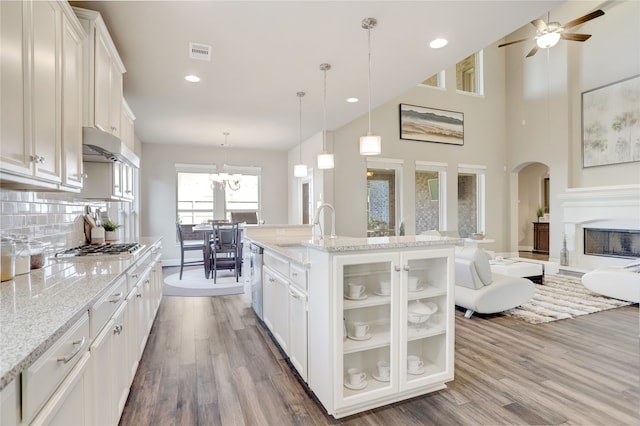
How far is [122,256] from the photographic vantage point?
7.79 ft

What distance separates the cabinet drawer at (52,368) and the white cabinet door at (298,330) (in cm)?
129

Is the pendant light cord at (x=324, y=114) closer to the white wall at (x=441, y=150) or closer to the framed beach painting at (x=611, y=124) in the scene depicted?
the white wall at (x=441, y=150)

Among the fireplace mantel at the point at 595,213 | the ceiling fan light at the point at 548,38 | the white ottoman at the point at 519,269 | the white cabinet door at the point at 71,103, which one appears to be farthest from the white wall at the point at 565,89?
the white cabinet door at the point at 71,103

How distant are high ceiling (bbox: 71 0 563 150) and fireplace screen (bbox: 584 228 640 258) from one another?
214 inches

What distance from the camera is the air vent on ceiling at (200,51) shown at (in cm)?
296

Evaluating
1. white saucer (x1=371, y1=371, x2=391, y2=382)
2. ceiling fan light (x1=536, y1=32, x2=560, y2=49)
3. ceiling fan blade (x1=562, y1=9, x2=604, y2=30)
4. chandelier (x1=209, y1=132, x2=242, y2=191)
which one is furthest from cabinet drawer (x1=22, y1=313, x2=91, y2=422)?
ceiling fan blade (x1=562, y1=9, x2=604, y2=30)

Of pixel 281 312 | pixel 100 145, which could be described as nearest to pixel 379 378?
pixel 281 312

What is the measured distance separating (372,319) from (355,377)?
372 mm

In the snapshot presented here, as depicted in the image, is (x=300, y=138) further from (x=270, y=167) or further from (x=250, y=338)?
(x=250, y=338)

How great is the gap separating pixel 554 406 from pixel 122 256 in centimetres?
308

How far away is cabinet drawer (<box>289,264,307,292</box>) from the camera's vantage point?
7.36 ft

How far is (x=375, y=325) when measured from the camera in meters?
2.16

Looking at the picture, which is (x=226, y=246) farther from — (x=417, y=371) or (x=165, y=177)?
(x=417, y=371)

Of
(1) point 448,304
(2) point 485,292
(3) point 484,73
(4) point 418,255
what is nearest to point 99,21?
(4) point 418,255
